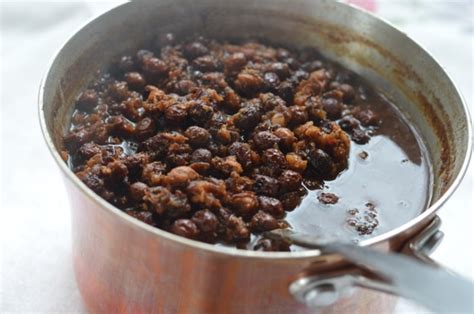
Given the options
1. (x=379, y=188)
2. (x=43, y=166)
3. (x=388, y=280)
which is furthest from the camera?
(x=43, y=166)

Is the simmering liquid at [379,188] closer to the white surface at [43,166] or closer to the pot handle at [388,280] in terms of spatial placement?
the pot handle at [388,280]

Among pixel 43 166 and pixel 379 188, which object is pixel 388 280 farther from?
pixel 43 166

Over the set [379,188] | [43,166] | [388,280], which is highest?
[379,188]

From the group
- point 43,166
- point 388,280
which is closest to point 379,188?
point 388,280

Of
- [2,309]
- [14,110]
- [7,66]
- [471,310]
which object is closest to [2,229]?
[2,309]

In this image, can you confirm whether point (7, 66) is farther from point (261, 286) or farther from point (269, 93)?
point (261, 286)

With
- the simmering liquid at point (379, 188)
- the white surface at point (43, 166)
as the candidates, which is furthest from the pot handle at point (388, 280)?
the white surface at point (43, 166)
